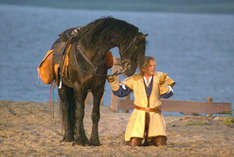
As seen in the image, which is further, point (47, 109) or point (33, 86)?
point (33, 86)

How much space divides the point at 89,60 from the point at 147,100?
1.14m

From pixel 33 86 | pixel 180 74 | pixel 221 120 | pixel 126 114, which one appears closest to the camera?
pixel 221 120

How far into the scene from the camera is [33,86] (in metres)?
27.7

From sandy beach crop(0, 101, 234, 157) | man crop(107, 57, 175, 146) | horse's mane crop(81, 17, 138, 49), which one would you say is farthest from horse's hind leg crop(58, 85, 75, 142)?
horse's mane crop(81, 17, 138, 49)

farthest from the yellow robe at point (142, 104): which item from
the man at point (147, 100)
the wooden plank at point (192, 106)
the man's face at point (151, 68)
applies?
the wooden plank at point (192, 106)

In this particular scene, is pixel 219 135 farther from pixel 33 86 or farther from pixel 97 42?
pixel 33 86

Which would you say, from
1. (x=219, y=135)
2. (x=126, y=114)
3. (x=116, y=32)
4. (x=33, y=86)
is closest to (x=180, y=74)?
(x=33, y=86)

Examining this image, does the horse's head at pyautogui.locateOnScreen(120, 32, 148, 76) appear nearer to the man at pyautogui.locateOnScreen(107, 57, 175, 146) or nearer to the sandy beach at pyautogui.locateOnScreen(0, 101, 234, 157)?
the man at pyautogui.locateOnScreen(107, 57, 175, 146)

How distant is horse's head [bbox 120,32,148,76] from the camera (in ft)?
28.4

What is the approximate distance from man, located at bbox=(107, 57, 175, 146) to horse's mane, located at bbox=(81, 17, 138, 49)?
0.84m

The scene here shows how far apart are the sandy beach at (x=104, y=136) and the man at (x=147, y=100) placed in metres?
0.22

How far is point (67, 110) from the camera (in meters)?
10.1

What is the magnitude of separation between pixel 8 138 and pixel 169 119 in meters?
4.24

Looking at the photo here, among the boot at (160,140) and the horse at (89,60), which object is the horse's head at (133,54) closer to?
the horse at (89,60)
